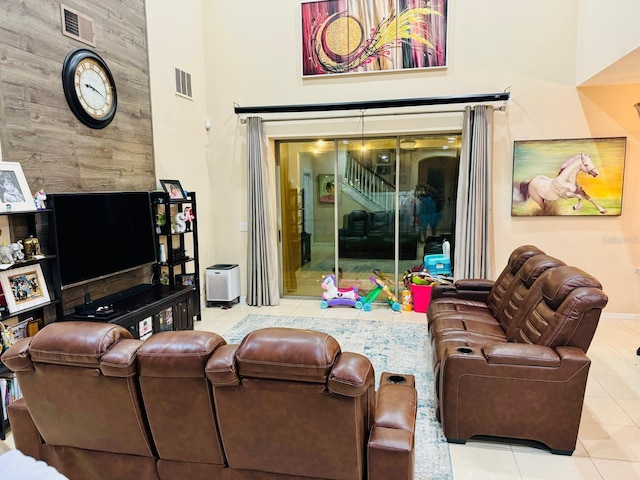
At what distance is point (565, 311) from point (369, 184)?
145 inches

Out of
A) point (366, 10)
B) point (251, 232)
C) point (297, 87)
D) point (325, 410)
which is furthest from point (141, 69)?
point (325, 410)

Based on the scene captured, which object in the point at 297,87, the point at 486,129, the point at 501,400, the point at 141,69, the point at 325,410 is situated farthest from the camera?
the point at 297,87

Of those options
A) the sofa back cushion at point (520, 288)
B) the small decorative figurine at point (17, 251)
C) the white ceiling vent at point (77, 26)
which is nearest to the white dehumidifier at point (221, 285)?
the small decorative figurine at point (17, 251)

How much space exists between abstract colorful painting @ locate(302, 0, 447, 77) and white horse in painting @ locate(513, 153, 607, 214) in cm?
191

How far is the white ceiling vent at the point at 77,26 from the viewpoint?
3623 millimetres

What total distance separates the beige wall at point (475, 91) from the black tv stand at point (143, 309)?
5.10ft

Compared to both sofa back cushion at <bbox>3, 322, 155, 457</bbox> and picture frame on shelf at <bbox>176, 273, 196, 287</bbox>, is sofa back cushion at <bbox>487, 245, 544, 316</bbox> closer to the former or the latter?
sofa back cushion at <bbox>3, 322, 155, 457</bbox>

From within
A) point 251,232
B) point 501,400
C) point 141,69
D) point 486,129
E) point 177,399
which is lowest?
point 501,400

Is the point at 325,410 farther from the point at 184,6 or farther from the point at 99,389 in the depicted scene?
the point at 184,6

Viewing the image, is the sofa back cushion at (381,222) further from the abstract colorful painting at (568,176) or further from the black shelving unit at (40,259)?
the black shelving unit at (40,259)

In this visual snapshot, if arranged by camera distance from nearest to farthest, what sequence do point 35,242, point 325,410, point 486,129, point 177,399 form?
point 325,410 < point 177,399 < point 35,242 < point 486,129

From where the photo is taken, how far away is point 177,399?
1.65 meters

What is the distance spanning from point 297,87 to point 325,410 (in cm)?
507

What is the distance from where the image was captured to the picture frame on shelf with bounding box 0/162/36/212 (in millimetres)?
2956
